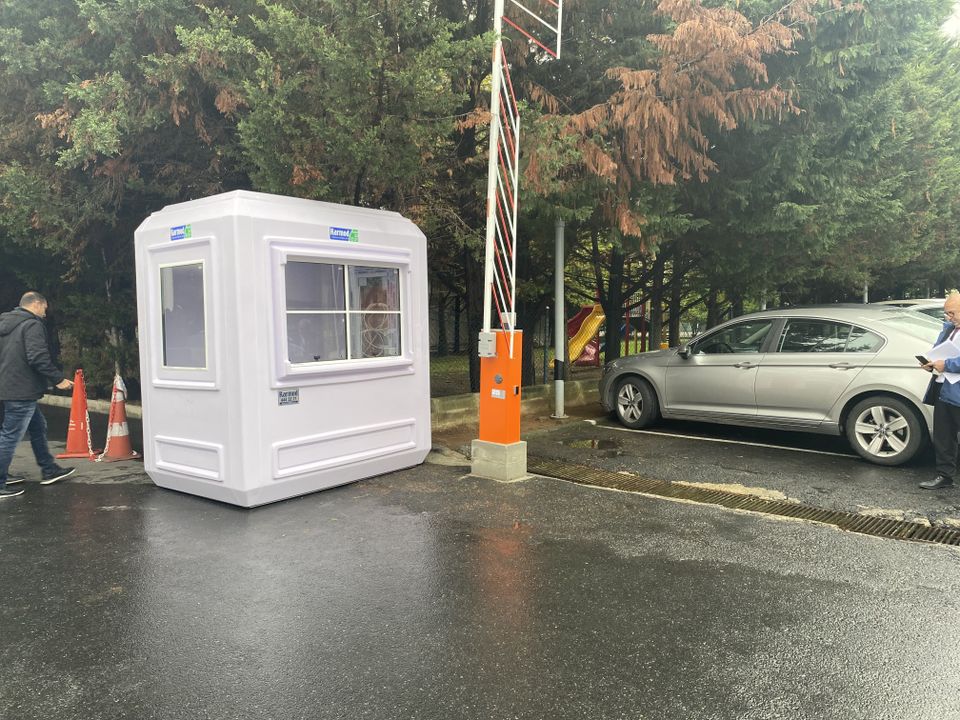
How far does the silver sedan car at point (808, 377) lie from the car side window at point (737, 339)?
0.01 metres

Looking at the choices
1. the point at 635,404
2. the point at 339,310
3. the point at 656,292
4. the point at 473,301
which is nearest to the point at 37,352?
the point at 339,310

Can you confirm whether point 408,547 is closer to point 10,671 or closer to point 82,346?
point 10,671

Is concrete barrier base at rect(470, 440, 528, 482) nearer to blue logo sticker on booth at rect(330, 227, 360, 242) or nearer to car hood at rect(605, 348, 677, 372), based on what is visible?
blue logo sticker on booth at rect(330, 227, 360, 242)

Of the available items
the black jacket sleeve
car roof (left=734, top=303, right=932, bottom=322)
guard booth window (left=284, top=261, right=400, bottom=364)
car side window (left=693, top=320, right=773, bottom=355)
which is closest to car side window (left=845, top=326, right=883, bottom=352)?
car roof (left=734, top=303, right=932, bottom=322)

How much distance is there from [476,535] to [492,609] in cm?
126

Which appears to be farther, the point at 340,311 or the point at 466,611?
the point at 340,311

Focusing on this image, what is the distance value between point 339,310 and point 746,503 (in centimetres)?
407

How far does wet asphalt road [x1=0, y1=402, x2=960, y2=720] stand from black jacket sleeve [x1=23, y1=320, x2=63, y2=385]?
1.21 meters

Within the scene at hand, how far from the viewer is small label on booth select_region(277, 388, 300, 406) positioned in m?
5.88

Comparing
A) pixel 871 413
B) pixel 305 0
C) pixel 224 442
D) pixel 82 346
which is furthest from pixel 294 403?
pixel 82 346

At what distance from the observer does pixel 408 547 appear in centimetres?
484

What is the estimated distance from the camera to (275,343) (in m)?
5.78

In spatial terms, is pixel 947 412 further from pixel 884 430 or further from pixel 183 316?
pixel 183 316

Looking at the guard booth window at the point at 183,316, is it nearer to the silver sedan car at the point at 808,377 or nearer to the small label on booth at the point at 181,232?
the small label on booth at the point at 181,232
